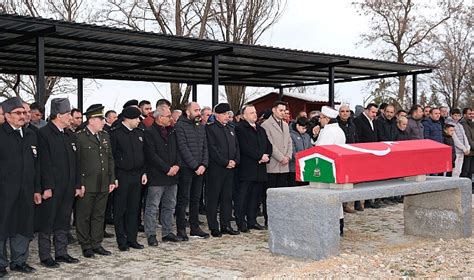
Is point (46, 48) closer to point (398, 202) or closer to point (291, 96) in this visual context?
point (398, 202)

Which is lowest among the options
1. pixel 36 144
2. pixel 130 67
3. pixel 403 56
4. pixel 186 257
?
pixel 186 257

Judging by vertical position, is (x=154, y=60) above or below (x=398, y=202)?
above

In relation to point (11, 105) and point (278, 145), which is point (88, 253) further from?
point (278, 145)

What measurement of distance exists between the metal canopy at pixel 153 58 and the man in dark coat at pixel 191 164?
2.16 metres

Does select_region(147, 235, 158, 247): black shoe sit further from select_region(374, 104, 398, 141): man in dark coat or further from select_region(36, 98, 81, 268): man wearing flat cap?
select_region(374, 104, 398, 141): man in dark coat

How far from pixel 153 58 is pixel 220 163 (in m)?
5.04

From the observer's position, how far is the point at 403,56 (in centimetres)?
3559

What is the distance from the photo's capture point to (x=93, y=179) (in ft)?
22.1

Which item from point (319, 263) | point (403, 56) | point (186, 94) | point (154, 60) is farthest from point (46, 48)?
point (403, 56)

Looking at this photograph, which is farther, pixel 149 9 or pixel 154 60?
pixel 149 9

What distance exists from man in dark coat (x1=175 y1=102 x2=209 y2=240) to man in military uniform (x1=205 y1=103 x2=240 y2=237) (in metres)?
0.14

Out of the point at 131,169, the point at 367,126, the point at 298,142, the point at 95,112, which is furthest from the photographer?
the point at 367,126

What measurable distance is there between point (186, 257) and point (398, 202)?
228 inches

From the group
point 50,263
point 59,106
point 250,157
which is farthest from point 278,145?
point 50,263
